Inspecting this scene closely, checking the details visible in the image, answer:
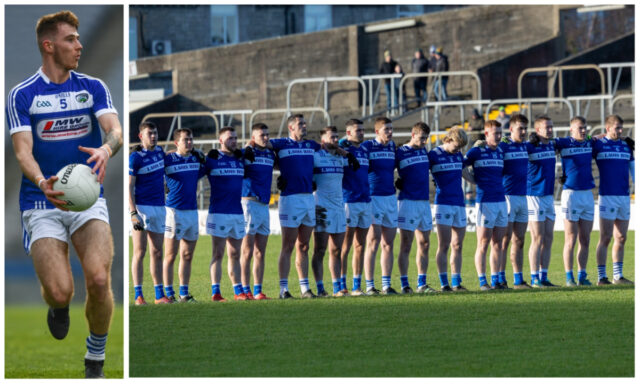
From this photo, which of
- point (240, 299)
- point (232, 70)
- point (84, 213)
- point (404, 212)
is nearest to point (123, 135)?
point (84, 213)

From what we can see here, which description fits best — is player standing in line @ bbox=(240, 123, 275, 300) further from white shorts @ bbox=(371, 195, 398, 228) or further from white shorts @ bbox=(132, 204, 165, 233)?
white shorts @ bbox=(371, 195, 398, 228)

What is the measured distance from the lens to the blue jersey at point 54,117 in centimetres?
677

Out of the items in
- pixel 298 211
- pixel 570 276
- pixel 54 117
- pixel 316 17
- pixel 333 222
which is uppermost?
pixel 316 17

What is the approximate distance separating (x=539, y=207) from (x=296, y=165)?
2.37 m

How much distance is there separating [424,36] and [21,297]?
17.8m

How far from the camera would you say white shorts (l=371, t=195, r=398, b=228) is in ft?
35.6

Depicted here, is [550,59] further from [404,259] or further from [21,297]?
[21,297]

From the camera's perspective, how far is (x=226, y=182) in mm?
10266

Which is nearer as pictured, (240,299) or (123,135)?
(123,135)

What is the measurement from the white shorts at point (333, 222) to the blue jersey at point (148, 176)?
1.39 meters

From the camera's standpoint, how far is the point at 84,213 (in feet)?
22.0

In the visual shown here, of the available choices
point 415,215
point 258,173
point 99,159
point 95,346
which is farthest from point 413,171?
point 99,159

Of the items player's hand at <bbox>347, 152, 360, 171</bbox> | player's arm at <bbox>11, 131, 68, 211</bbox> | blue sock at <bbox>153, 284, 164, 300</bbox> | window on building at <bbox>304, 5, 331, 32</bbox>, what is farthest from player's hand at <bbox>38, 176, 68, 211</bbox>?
window on building at <bbox>304, 5, 331, 32</bbox>

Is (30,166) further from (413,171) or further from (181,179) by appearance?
(413,171)
